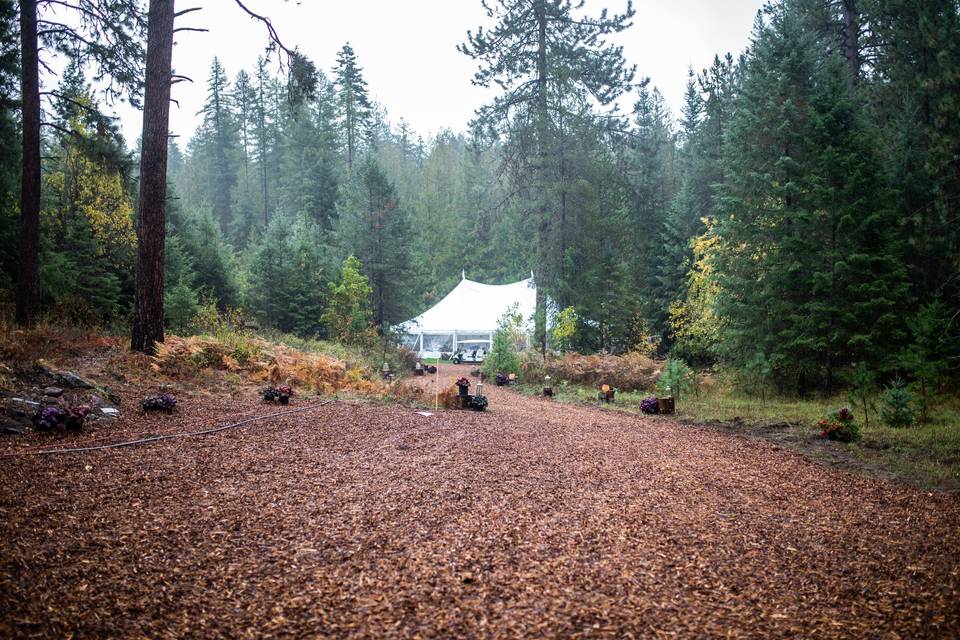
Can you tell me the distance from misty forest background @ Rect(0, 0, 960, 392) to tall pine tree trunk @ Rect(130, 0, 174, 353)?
1.88m

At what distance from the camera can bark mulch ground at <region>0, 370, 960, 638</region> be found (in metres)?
2.21

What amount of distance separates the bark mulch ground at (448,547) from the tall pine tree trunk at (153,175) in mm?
3761

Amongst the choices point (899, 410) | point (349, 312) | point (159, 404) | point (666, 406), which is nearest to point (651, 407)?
point (666, 406)

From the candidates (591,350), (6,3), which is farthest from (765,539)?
(591,350)

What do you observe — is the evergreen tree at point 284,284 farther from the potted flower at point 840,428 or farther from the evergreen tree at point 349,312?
the potted flower at point 840,428

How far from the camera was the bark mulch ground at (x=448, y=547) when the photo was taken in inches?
87.1

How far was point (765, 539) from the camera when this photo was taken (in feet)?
10.7

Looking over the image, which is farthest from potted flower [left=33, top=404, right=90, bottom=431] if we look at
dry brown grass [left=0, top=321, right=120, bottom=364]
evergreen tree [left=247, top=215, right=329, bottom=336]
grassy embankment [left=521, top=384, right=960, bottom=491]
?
evergreen tree [left=247, top=215, right=329, bottom=336]

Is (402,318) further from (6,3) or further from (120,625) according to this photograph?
(120,625)

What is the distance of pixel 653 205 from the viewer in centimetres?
2216

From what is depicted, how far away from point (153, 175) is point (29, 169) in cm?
326

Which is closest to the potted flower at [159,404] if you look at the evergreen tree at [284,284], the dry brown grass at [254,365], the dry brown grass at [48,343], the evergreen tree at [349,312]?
the dry brown grass at [48,343]

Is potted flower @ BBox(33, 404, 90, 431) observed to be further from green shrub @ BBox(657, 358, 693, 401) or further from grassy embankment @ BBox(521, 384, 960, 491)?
green shrub @ BBox(657, 358, 693, 401)

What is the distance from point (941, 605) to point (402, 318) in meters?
23.2
